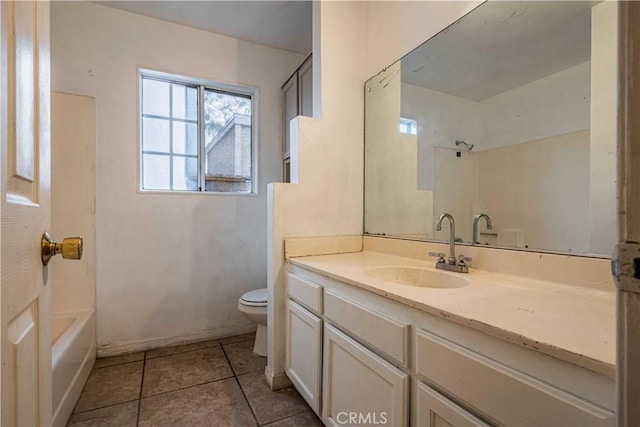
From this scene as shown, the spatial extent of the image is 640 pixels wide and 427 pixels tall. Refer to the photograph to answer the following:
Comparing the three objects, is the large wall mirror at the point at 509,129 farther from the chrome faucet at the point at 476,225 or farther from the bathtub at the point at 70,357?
the bathtub at the point at 70,357

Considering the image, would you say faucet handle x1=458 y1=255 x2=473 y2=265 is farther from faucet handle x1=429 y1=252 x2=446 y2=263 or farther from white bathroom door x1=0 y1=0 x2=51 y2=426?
white bathroom door x1=0 y1=0 x2=51 y2=426

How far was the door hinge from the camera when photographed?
30cm

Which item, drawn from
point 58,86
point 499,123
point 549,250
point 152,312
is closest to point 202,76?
point 58,86

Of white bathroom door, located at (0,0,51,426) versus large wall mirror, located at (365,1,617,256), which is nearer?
white bathroom door, located at (0,0,51,426)

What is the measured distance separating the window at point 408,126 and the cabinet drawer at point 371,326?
1.12 meters

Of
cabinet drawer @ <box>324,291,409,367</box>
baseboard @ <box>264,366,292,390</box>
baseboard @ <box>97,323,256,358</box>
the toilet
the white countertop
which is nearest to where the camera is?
the white countertop

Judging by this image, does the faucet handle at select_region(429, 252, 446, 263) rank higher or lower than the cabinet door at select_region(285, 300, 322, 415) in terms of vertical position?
higher

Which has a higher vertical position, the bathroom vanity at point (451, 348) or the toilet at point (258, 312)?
the bathroom vanity at point (451, 348)

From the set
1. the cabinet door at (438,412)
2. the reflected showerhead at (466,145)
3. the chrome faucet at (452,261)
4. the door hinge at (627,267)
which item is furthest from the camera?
the reflected showerhead at (466,145)

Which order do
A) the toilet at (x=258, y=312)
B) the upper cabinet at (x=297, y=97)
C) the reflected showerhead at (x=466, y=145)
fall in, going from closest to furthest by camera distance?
the reflected showerhead at (x=466, y=145) → the toilet at (x=258, y=312) → the upper cabinet at (x=297, y=97)

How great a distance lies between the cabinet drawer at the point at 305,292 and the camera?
4.42ft

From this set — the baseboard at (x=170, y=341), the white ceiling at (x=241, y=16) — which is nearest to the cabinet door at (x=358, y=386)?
the baseboard at (x=170, y=341)

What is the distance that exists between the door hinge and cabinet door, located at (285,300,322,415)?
1.15 m

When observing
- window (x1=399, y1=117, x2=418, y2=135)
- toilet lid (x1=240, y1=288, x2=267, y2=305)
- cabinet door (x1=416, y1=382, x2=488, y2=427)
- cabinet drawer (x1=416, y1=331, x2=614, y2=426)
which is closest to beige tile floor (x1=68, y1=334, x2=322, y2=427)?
toilet lid (x1=240, y1=288, x2=267, y2=305)
